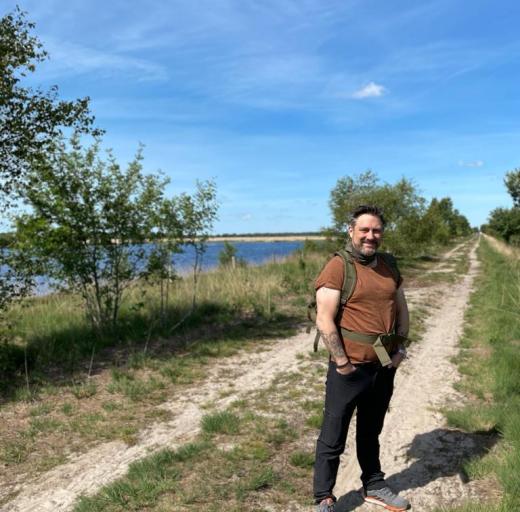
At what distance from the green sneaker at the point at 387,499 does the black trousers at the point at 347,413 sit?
0.20 ft

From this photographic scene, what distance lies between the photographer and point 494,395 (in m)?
5.99

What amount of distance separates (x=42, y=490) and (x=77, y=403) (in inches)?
82.7

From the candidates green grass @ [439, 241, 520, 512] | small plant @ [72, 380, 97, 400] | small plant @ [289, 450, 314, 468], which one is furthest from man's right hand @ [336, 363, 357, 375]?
small plant @ [72, 380, 97, 400]

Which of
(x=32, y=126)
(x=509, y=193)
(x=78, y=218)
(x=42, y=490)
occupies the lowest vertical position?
(x=42, y=490)

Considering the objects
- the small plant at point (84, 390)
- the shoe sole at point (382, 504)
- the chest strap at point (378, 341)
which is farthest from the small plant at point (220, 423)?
the chest strap at point (378, 341)

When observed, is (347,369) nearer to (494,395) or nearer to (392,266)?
(392,266)

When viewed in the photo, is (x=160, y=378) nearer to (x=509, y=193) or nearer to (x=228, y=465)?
(x=228, y=465)

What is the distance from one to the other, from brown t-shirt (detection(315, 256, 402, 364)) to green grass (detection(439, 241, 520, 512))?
4.60ft

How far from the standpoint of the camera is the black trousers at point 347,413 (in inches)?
136

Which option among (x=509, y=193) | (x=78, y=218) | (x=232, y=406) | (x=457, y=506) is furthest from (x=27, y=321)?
(x=509, y=193)

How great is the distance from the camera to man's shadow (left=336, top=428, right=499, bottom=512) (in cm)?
403

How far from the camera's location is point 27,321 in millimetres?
9953

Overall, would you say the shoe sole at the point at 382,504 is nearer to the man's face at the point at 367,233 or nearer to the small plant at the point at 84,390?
the man's face at the point at 367,233

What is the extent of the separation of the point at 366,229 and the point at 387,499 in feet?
6.87
